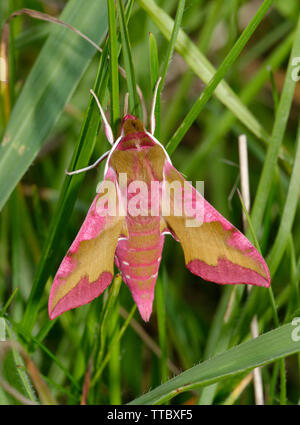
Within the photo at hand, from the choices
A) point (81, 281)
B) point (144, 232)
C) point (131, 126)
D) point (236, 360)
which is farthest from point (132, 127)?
point (236, 360)

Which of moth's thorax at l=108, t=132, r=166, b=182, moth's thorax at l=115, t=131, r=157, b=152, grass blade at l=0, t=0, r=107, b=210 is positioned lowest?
moth's thorax at l=108, t=132, r=166, b=182

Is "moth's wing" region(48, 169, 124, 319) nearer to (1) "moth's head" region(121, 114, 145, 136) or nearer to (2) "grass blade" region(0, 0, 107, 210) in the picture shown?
(1) "moth's head" region(121, 114, 145, 136)

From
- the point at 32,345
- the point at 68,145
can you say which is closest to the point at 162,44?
the point at 68,145

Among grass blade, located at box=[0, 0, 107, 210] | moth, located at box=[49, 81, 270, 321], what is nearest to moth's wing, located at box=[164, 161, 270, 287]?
moth, located at box=[49, 81, 270, 321]

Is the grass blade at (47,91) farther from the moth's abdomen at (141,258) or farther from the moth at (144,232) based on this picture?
the moth's abdomen at (141,258)

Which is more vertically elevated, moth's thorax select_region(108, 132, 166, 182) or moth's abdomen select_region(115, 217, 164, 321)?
moth's thorax select_region(108, 132, 166, 182)

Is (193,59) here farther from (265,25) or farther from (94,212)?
(265,25)

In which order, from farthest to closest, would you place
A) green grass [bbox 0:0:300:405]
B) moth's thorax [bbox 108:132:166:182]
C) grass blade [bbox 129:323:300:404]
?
1. moth's thorax [bbox 108:132:166:182]
2. green grass [bbox 0:0:300:405]
3. grass blade [bbox 129:323:300:404]
